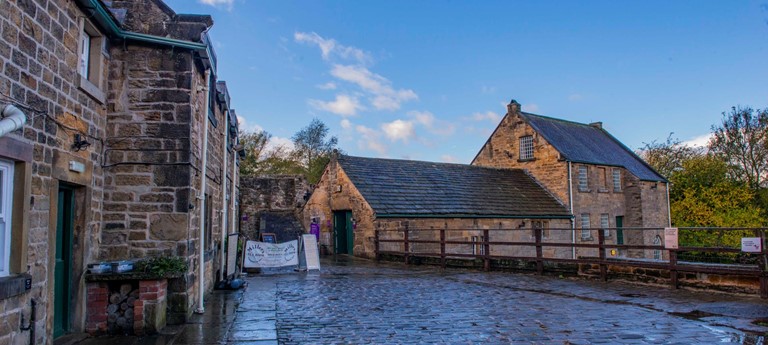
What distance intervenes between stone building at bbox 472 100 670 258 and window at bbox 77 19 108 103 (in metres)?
24.0

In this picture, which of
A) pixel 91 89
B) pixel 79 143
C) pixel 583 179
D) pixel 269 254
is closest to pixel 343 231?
pixel 269 254

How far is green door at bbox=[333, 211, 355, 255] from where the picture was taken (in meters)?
22.2

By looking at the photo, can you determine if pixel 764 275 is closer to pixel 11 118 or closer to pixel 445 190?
pixel 11 118

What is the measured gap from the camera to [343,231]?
22859 millimetres

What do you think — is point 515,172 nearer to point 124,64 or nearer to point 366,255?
point 366,255

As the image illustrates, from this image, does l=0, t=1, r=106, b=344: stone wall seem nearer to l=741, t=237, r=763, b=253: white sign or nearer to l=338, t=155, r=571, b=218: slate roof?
l=741, t=237, r=763, b=253: white sign

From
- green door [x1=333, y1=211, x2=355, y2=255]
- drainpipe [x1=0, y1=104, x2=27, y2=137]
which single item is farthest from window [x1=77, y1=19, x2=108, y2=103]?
green door [x1=333, y1=211, x2=355, y2=255]

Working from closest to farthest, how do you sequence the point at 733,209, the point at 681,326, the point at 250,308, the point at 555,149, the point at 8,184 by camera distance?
the point at 8,184 → the point at 681,326 → the point at 250,308 → the point at 555,149 → the point at 733,209

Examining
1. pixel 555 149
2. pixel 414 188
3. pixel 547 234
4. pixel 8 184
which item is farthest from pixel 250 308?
pixel 555 149

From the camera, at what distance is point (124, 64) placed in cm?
754

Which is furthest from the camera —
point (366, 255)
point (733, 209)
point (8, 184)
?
point (733, 209)

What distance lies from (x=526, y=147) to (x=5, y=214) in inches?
1087

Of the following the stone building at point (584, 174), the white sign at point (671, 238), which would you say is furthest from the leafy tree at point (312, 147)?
the white sign at point (671, 238)

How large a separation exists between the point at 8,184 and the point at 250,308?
191 inches
